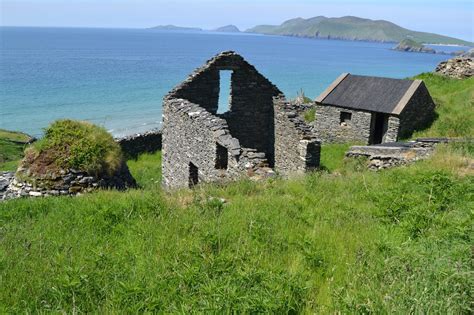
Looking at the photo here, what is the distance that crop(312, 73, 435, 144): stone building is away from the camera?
23375 millimetres

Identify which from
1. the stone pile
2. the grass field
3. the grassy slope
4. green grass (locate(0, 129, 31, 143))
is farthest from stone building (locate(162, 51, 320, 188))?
green grass (locate(0, 129, 31, 143))

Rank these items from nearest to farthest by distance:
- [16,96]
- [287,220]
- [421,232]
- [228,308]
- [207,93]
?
[228,308] < [421,232] < [287,220] < [207,93] < [16,96]

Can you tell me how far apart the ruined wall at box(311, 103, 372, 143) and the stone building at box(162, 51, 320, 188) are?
845cm

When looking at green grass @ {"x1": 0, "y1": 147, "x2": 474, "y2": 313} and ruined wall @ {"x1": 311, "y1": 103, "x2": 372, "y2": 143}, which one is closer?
green grass @ {"x1": 0, "y1": 147, "x2": 474, "y2": 313}

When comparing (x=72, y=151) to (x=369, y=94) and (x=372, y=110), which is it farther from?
(x=369, y=94)

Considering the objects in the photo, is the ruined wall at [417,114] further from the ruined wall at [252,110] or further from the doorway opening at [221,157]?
the doorway opening at [221,157]

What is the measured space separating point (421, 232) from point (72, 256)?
5198 millimetres

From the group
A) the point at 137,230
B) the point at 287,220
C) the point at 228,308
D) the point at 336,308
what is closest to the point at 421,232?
the point at 287,220

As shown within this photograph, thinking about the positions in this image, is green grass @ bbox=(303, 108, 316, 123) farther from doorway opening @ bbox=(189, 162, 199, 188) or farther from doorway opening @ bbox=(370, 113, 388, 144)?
doorway opening @ bbox=(189, 162, 199, 188)

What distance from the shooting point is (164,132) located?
58.3ft

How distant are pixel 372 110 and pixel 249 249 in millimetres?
19568

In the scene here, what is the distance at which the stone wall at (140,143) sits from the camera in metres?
24.3

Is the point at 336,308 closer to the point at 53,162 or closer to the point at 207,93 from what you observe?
the point at 53,162

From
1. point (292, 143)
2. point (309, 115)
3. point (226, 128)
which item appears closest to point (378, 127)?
point (309, 115)
